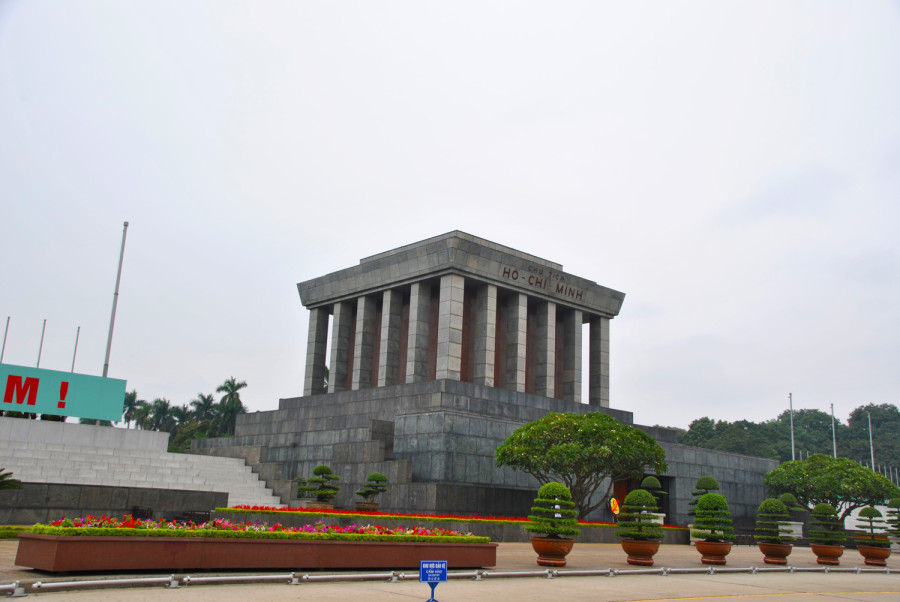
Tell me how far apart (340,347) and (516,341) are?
36.0ft

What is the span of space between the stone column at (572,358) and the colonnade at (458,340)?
2.3 inches

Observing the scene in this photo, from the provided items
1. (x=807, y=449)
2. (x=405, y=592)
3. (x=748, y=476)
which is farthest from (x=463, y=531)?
(x=807, y=449)

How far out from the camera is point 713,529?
21422 millimetres

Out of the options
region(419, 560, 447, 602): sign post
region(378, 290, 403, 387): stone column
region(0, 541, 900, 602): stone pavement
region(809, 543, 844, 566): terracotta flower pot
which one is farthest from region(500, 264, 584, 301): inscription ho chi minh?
region(419, 560, 447, 602): sign post

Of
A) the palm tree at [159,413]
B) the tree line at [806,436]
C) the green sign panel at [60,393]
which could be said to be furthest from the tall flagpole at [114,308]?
the tree line at [806,436]

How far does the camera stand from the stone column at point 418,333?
4008 cm

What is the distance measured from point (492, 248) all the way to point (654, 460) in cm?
1568

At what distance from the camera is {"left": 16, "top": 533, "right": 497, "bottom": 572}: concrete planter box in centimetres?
1279

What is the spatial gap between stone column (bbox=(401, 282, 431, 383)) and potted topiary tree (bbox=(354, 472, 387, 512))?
10.9m

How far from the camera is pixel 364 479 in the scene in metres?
31.2

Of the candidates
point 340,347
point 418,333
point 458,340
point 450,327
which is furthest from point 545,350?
point 340,347

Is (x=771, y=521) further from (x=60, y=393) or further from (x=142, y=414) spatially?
(x=142, y=414)

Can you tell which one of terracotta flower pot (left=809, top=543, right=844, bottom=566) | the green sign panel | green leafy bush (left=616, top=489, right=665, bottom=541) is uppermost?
the green sign panel

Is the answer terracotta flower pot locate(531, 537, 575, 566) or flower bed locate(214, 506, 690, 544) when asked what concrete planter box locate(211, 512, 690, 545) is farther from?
terracotta flower pot locate(531, 537, 575, 566)
